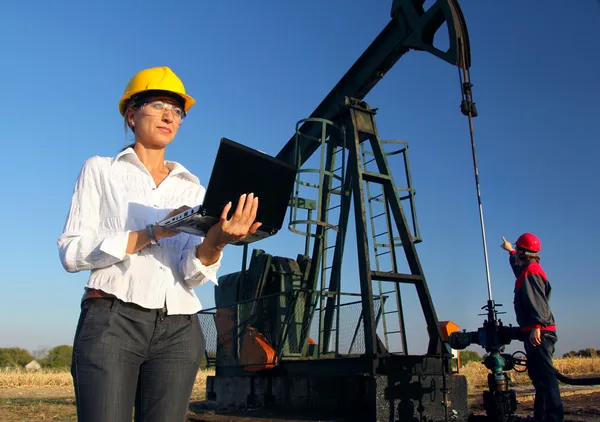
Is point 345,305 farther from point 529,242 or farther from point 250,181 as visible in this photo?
point 250,181

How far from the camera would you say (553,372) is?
6.18 m

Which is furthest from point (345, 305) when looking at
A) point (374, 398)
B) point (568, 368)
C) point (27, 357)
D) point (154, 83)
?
point (27, 357)

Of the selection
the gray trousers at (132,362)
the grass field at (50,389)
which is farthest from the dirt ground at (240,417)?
the gray trousers at (132,362)

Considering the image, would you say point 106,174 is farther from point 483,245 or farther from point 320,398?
point 320,398

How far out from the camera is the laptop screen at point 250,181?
6.24ft

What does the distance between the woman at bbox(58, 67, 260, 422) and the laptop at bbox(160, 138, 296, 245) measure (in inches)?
1.8

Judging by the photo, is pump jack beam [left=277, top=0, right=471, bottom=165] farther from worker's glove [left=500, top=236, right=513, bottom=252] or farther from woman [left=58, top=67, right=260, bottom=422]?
woman [left=58, top=67, right=260, bottom=422]

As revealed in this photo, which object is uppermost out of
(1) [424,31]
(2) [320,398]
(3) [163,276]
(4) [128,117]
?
(1) [424,31]

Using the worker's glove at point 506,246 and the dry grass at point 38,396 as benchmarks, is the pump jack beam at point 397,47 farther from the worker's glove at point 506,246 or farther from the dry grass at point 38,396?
the dry grass at point 38,396

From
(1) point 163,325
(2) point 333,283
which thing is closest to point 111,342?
(1) point 163,325

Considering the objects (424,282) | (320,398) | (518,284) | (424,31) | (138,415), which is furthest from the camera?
(424,31)

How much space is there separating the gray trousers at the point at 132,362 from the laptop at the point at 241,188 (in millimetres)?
345

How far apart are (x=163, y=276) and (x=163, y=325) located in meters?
0.18

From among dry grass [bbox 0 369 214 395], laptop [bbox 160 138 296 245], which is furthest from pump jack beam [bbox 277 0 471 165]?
dry grass [bbox 0 369 214 395]
